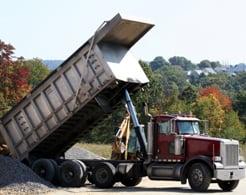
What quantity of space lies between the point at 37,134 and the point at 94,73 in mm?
3048

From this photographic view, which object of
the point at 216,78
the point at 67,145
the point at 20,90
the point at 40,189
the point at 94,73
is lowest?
the point at 40,189

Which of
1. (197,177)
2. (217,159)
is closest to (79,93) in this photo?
(197,177)

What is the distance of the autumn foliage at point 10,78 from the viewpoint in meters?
49.4

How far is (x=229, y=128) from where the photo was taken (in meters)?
66.1

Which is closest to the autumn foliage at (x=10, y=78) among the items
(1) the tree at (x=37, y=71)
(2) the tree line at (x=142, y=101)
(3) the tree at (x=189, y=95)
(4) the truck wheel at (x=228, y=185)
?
(2) the tree line at (x=142, y=101)

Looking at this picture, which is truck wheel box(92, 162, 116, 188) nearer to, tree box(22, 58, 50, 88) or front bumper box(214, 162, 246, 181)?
front bumper box(214, 162, 246, 181)

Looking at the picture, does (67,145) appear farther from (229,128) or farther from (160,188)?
(229,128)

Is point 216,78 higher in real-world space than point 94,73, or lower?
higher

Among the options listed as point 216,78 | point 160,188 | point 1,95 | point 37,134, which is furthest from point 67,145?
point 216,78

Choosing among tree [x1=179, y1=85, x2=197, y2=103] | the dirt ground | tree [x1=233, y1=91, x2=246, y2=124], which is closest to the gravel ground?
the dirt ground

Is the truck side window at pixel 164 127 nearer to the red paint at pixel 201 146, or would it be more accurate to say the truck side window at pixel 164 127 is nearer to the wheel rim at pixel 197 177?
the red paint at pixel 201 146

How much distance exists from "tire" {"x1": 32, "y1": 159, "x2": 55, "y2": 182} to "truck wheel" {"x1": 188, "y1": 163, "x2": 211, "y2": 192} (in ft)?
15.1

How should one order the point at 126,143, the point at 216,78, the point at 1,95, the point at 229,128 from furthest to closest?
the point at 216,78
the point at 229,128
the point at 1,95
the point at 126,143

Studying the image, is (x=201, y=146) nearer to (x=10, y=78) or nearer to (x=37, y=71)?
(x=10, y=78)
